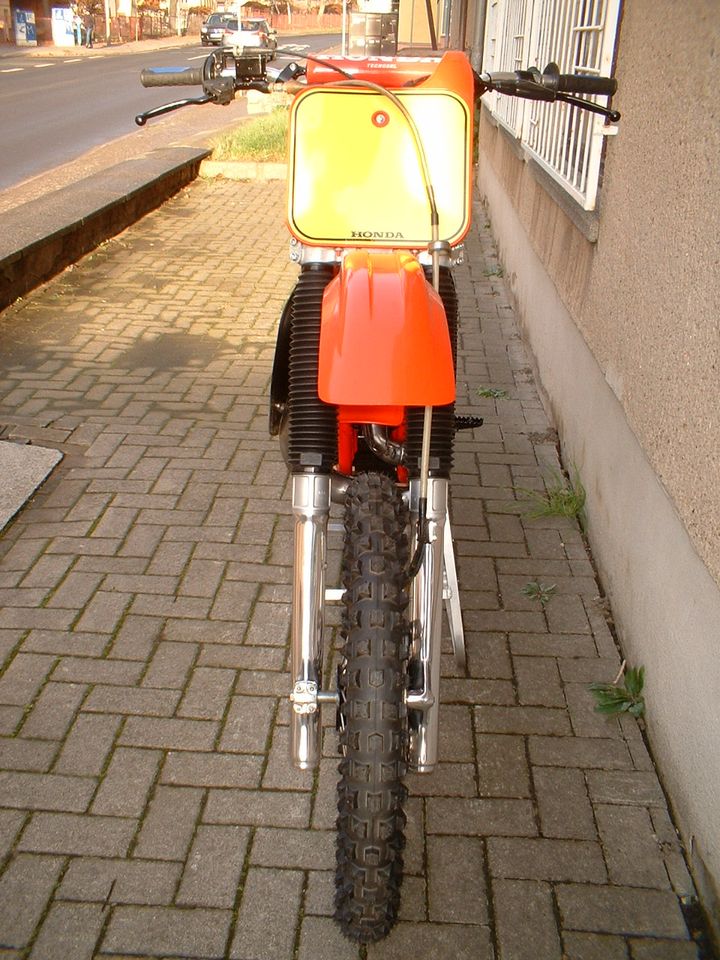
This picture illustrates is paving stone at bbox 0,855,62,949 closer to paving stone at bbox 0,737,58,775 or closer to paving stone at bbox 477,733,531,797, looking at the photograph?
paving stone at bbox 0,737,58,775

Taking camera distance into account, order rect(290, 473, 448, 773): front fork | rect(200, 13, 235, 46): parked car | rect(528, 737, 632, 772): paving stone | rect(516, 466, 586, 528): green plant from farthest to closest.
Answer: rect(200, 13, 235, 46): parked car, rect(516, 466, 586, 528): green plant, rect(528, 737, 632, 772): paving stone, rect(290, 473, 448, 773): front fork

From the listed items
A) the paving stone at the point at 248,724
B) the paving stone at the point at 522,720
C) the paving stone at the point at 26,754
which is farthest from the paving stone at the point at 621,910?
the paving stone at the point at 26,754

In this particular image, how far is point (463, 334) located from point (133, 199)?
13.9ft

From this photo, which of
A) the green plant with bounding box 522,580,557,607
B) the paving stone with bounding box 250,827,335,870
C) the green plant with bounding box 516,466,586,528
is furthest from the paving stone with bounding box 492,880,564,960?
the green plant with bounding box 516,466,586,528

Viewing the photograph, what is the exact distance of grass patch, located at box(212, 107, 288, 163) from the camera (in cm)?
1270

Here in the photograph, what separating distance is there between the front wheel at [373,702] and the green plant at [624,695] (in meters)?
1.15

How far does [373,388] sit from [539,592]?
1.85 m

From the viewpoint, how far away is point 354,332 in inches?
82.7

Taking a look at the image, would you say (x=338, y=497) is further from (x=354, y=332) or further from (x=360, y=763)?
(x=360, y=763)

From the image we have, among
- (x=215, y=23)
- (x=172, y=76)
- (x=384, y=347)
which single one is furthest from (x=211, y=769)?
(x=215, y=23)

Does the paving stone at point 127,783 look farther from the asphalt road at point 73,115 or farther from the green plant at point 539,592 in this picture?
the asphalt road at point 73,115

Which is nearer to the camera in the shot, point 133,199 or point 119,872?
point 119,872

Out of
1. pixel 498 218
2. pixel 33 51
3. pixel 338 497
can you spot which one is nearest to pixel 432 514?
pixel 338 497

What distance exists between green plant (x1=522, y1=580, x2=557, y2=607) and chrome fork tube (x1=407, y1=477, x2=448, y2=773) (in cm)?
146
